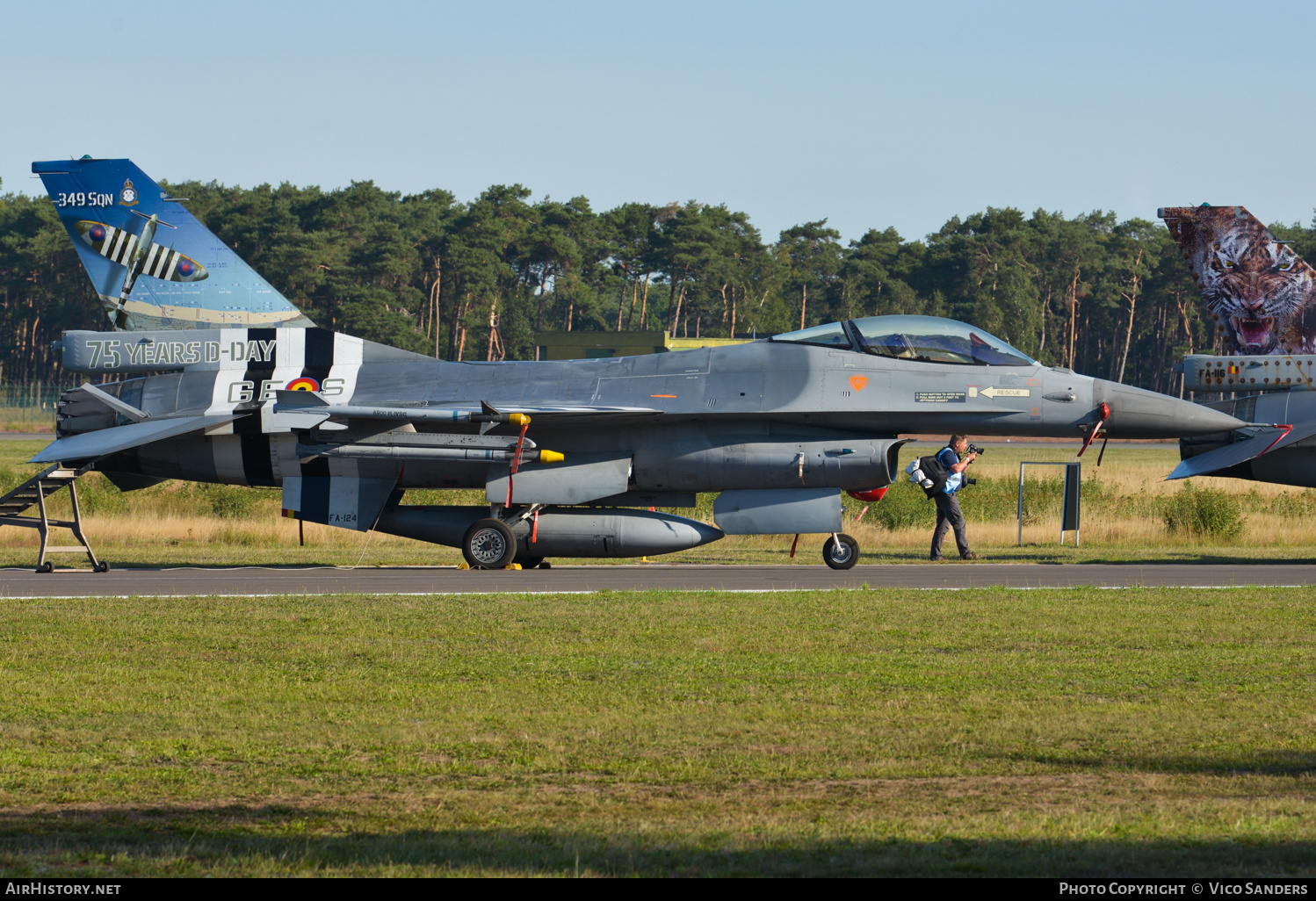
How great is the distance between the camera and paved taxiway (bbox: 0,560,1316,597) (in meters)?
14.9

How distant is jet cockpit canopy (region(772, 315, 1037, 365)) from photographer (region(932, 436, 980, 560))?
273 cm

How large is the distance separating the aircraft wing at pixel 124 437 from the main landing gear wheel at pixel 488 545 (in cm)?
372

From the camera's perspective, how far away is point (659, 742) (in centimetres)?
698

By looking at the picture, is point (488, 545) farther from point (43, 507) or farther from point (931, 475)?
point (931, 475)

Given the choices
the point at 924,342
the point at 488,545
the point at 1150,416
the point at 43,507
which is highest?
the point at 924,342

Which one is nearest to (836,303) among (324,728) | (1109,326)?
(1109,326)

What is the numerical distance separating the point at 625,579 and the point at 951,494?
250 inches

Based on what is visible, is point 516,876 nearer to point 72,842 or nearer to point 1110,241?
point 72,842

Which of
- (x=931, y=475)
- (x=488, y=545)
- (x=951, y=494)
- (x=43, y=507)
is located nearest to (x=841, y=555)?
(x=931, y=475)

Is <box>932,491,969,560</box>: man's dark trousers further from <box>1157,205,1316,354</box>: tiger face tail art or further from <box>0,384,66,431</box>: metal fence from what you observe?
<box>0,384,66,431</box>: metal fence

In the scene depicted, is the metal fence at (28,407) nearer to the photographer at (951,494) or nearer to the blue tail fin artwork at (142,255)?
the blue tail fin artwork at (142,255)

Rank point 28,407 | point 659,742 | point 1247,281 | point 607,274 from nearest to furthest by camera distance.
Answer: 1. point 659,742
2. point 1247,281
3. point 28,407
4. point 607,274
